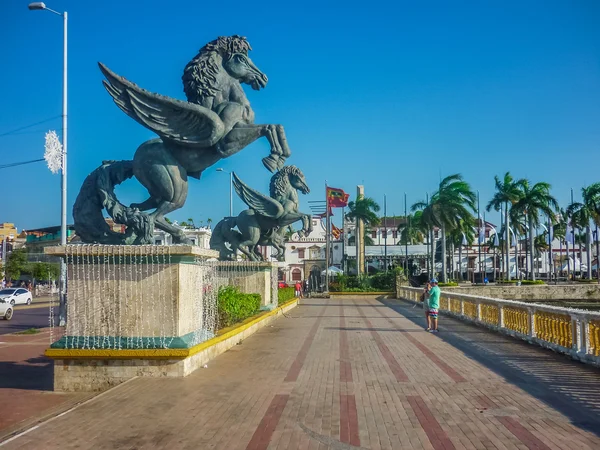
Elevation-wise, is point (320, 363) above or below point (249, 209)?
below

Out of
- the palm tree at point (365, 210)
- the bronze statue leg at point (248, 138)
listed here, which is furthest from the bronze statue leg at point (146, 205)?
the palm tree at point (365, 210)

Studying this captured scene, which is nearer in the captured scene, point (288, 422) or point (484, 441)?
point (484, 441)

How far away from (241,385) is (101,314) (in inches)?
98.6

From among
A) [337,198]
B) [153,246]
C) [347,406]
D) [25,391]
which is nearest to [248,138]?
[153,246]

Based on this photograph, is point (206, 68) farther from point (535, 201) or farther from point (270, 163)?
point (535, 201)

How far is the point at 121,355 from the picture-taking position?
833cm

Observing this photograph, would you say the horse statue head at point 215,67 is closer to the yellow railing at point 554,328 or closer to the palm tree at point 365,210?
the yellow railing at point 554,328

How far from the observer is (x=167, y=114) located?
→ 30.7ft

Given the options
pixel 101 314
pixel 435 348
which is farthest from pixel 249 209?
pixel 101 314

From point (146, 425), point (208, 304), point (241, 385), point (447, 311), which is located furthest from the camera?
point (447, 311)

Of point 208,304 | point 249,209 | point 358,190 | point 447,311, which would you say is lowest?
point 447,311

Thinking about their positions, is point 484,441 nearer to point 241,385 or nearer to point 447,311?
point 241,385

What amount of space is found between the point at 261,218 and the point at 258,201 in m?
0.73

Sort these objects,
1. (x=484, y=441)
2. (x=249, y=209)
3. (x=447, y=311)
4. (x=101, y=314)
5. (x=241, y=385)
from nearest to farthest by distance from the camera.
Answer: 1. (x=484, y=441)
2. (x=241, y=385)
3. (x=101, y=314)
4. (x=249, y=209)
5. (x=447, y=311)
